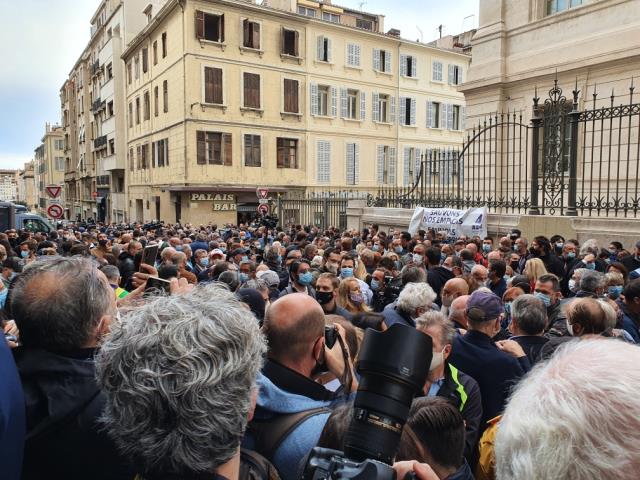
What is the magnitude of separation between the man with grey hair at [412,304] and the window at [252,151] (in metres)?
24.0

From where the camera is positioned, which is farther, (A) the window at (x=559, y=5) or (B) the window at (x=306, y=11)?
(B) the window at (x=306, y=11)

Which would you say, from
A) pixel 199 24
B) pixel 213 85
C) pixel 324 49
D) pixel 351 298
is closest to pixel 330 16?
pixel 324 49

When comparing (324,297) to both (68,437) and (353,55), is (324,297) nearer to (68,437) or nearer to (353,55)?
(68,437)

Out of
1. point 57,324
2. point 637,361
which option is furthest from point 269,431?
point 637,361

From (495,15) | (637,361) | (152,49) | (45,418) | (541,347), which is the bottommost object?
(541,347)

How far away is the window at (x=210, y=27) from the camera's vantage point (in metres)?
25.4

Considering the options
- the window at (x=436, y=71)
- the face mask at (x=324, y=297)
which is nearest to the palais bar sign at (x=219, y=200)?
the window at (x=436, y=71)

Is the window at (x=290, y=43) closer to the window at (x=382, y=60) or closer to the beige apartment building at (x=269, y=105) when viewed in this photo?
the beige apartment building at (x=269, y=105)

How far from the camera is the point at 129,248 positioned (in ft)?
28.2

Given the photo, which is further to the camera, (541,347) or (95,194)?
(95,194)

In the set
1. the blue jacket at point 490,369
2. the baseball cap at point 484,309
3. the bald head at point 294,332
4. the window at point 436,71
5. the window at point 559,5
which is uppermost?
the window at point 436,71

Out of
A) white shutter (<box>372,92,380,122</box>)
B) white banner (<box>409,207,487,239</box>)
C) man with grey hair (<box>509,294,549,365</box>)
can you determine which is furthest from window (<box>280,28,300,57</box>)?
man with grey hair (<box>509,294,549,365</box>)

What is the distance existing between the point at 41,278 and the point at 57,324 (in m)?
0.24

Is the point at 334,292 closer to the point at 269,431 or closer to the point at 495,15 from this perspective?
the point at 269,431
